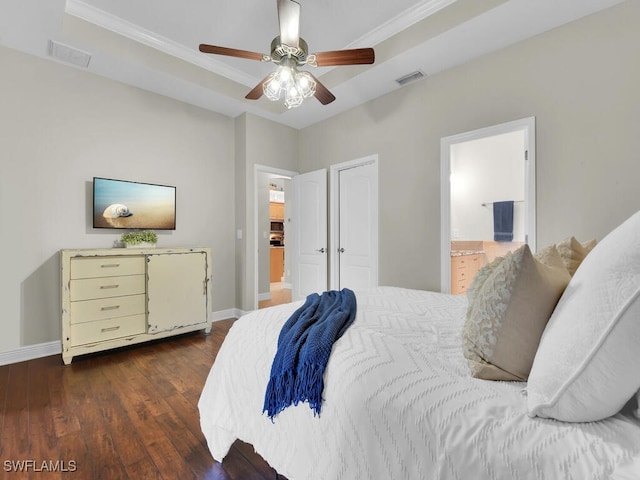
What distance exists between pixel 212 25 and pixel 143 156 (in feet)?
5.46

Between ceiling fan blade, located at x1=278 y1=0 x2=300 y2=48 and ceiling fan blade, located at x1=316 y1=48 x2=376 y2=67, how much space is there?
21cm

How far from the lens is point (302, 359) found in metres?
1.13

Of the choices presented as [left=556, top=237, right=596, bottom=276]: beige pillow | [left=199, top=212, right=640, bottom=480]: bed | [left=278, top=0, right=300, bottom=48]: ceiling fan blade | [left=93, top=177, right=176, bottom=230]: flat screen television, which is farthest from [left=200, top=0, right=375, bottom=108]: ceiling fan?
[left=93, top=177, right=176, bottom=230]: flat screen television

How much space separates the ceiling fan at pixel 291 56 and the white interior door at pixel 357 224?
159 cm

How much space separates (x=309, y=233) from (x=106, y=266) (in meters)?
2.51

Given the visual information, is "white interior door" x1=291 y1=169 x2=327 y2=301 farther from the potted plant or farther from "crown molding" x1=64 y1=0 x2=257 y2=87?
the potted plant

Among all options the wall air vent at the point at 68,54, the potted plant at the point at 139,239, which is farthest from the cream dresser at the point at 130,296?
the wall air vent at the point at 68,54

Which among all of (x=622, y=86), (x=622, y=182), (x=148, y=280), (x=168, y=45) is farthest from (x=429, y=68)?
(x=148, y=280)

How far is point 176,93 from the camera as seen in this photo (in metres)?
3.72

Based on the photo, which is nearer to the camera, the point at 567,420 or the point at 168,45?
the point at 567,420

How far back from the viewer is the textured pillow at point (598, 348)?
650 millimetres

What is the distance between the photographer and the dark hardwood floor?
150 centimetres

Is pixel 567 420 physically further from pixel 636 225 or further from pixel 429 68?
pixel 429 68

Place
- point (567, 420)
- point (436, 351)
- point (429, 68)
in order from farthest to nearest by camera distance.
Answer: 1. point (429, 68)
2. point (436, 351)
3. point (567, 420)
